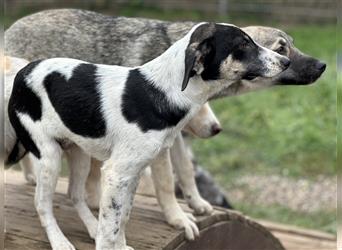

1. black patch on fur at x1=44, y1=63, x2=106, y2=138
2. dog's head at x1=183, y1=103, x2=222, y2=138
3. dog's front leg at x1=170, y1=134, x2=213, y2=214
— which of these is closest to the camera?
black patch on fur at x1=44, y1=63, x2=106, y2=138

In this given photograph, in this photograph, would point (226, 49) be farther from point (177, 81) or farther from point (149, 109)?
point (149, 109)

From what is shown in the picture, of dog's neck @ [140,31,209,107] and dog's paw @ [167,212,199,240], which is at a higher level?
dog's neck @ [140,31,209,107]

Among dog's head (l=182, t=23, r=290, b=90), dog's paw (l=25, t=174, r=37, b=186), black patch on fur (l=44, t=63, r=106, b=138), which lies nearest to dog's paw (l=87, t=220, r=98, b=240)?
black patch on fur (l=44, t=63, r=106, b=138)

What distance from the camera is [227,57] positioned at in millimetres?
3492

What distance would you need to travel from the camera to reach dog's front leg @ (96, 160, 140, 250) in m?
3.55

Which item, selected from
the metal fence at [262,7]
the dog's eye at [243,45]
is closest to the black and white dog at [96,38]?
the dog's eye at [243,45]

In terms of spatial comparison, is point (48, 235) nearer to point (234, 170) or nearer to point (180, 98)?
point (180, 98)

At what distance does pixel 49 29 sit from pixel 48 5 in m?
12.8

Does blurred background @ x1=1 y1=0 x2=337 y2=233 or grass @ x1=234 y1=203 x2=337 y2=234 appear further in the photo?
blurred background @ x1=1 y1=0 x2=337 y2=233

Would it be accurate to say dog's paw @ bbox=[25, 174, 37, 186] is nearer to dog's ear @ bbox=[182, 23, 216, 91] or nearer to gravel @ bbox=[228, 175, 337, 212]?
dog's ear @ bbox=[182, 23, 216, 91]

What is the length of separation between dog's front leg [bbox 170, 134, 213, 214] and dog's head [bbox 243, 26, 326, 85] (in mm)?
728

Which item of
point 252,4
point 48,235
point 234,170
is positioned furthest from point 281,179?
point 252,4

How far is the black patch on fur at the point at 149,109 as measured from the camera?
353 centimetres

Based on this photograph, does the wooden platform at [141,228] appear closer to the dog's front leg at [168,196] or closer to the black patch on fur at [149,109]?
the dog's front leg at [168,196]
